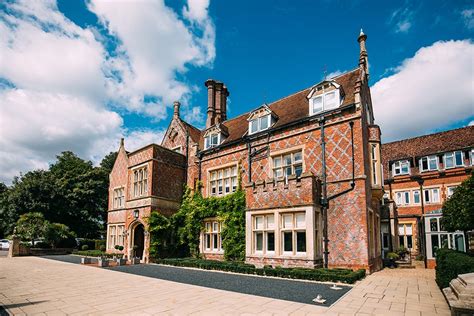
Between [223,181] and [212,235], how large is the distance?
3.63 metres

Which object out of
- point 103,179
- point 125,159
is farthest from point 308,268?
point 103,179

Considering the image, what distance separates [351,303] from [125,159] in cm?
2128

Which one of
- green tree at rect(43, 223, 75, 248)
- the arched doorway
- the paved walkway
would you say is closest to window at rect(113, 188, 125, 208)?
the arched doorway

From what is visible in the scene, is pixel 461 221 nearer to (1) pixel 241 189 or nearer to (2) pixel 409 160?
(1) pixel 241 189

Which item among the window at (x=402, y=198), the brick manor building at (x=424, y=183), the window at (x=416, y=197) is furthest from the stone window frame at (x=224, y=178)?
→ the window at (x=416, y=197)

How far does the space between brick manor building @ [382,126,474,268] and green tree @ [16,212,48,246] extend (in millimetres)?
28933

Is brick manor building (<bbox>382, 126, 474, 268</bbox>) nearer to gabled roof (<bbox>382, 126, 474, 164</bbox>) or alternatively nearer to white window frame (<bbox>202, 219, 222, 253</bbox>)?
gabled roof (<bbox>382, 126, 474, 164</bbox>)

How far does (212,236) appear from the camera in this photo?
1950 cm

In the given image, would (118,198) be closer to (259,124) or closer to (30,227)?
(30,227)

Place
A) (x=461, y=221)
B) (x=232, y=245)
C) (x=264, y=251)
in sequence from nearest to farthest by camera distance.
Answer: (x=461, y=221) → (x=264, y=251) → (x=232, y=245)

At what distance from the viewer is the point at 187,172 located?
899 inches

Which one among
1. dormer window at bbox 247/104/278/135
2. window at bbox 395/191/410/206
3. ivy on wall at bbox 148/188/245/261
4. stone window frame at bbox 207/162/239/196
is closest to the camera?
ivy on wall at bbox 148/188/245/261

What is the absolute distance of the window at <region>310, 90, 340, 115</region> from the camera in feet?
52.4

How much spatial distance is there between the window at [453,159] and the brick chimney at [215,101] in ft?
63.0
